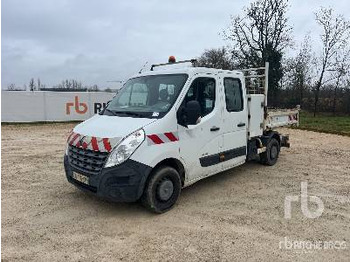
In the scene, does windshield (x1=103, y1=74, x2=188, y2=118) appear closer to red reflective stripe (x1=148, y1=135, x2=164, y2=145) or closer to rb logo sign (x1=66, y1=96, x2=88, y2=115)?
red reflective stripe (x1=148, y1=135, x2=164, y2=145)

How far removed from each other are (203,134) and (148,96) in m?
1.15

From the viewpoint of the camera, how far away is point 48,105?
1866cm

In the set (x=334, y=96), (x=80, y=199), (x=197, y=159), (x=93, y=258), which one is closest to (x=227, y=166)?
(x=197, y=159)

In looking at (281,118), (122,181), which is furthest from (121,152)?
(281,118)

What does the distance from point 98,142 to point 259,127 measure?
4065 millimetres

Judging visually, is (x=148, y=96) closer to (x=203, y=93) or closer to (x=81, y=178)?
(x=203, y=93)

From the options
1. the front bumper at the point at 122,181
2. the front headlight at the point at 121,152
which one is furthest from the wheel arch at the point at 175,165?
the front headlight at the point at 121,152

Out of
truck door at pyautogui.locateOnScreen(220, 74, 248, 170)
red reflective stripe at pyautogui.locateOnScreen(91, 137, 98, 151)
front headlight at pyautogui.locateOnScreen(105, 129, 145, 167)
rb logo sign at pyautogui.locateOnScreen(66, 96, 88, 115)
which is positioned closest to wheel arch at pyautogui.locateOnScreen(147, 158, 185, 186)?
front headlight at pyautogui.locateOnScreen(105, 129, 145, 167)

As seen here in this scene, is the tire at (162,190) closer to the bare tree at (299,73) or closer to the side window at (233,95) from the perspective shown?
the side window at (233,95)

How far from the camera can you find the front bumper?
14.0 feet

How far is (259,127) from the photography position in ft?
23.2

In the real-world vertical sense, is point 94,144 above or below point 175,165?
above

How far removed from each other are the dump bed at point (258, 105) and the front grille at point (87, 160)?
11.5ft

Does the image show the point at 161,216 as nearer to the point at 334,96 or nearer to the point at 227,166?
the point at 227,166
